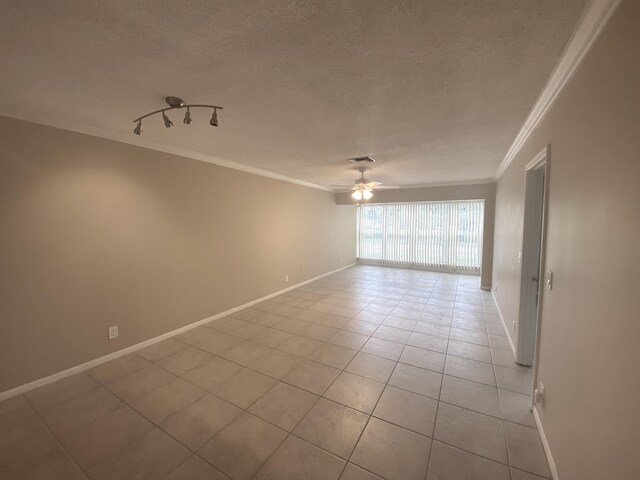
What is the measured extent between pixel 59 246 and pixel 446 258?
25.9 feet

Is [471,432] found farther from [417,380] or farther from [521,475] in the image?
[417,380]

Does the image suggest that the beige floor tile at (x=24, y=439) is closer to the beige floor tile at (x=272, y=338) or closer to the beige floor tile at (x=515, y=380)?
the beige floor tile at (x=272, y=338)

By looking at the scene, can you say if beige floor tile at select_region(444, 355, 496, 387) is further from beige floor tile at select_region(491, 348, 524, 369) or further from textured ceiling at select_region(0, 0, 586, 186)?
textured ceiling at select_region(0, 0, 586, 186)

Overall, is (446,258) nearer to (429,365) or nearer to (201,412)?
(429,365)

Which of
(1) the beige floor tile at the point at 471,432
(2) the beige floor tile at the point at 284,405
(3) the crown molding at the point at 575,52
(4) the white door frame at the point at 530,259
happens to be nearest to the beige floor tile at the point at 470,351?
(4) the white door frame at the point at 530,259

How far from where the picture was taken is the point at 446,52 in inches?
53.4

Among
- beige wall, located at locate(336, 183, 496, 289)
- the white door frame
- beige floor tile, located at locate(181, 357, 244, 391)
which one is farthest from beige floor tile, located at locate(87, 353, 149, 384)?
beige wall, located at locate(336, 183, 496, 289)

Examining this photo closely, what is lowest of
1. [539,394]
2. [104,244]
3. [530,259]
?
[539,394]

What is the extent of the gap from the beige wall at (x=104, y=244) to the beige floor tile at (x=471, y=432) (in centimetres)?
320

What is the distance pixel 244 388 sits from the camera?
235 cm

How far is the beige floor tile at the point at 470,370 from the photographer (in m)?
2.43

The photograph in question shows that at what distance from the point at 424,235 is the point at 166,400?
7.20 m

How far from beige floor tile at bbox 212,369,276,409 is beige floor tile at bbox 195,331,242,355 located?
0.60 meters

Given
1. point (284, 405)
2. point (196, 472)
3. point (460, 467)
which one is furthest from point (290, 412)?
point (460, 467)
